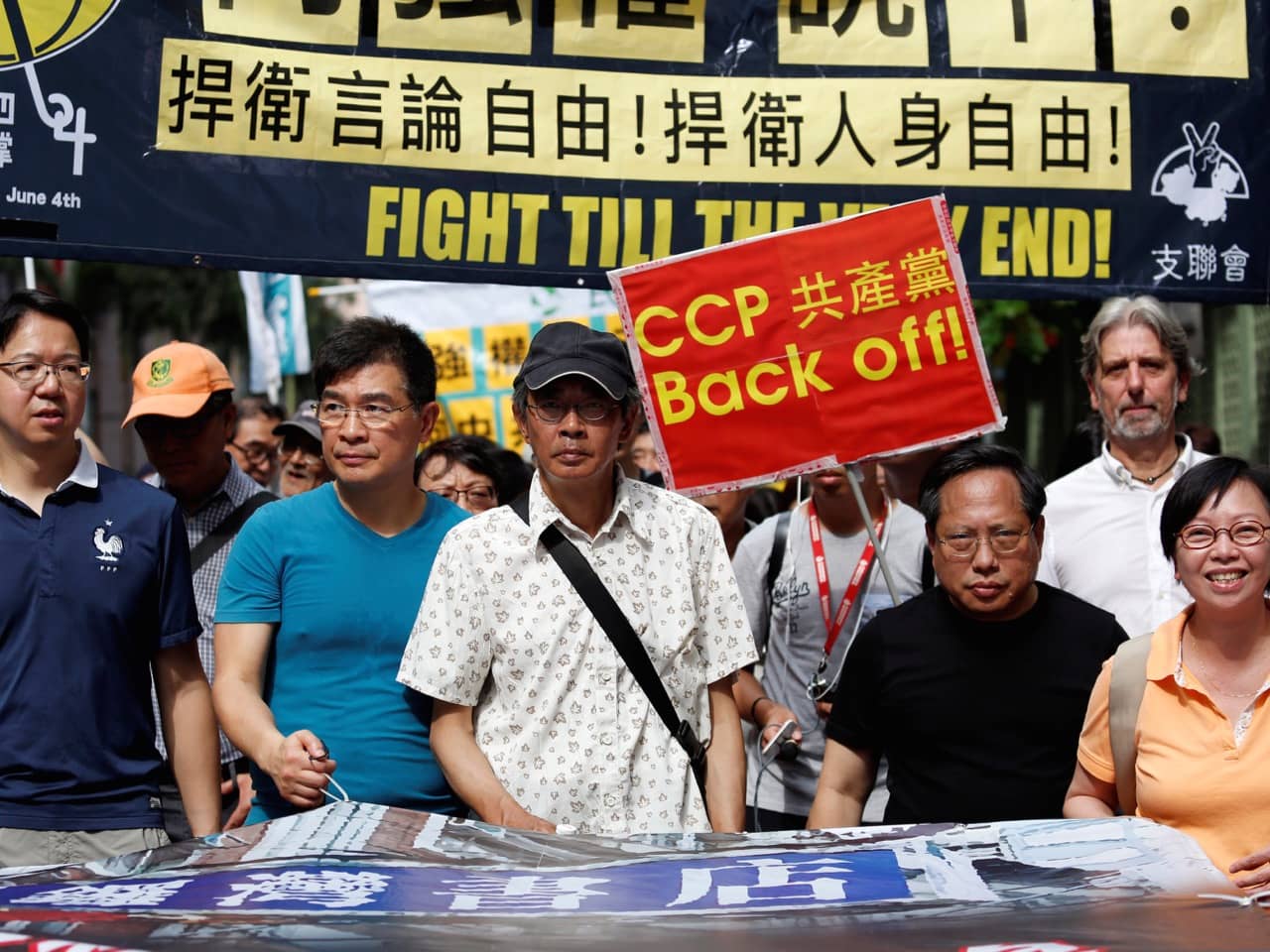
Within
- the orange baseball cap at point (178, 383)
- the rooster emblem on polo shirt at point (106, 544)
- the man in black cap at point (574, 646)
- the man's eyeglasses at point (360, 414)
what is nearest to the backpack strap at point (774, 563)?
the man in black cap at point (574, 646)

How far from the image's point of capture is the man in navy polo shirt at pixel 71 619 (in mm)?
3637

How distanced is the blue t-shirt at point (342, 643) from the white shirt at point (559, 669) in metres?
0.21

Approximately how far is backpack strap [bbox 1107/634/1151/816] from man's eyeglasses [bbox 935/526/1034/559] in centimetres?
39

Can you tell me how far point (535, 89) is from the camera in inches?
198

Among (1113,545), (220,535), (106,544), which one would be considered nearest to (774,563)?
(1113,545)

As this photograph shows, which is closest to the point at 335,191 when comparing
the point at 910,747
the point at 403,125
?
the point at 403,125

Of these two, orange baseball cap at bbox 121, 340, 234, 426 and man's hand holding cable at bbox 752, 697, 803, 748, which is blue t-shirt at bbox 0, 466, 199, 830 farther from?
man's hand holding cable at bbox 752, 697, 803, 748

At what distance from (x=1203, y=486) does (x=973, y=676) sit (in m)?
0.68

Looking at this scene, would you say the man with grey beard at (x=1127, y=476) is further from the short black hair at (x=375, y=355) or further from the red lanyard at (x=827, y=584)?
the short black hair at (x=375, y=355)

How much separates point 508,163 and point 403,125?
1.09 ft

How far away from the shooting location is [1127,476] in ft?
16.7

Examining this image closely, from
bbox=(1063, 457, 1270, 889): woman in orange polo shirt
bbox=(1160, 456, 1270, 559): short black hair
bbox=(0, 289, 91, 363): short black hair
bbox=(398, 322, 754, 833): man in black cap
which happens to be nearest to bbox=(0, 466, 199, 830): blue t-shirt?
bbox=(0, 289, 91, 363): short black hair

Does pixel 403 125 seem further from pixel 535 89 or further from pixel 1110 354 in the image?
pixel 1110 354

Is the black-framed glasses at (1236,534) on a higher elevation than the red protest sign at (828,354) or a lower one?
lower
